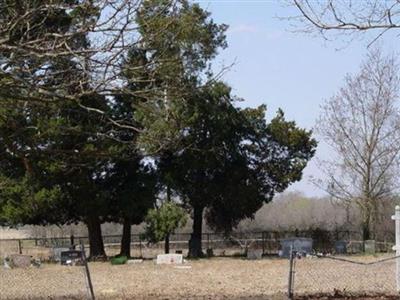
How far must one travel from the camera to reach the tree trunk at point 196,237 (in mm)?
40447

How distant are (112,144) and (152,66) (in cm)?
1849

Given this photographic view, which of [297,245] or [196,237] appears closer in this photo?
[297,245]

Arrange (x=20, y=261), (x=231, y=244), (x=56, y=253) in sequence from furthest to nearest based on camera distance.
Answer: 1. (x=231, y=244)
2. (x=56, y=253)
3. (x=20, y=261)

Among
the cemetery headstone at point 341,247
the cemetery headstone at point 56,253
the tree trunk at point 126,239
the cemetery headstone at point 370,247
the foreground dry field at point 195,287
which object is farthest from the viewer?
the cemetery headstone at point 341,247

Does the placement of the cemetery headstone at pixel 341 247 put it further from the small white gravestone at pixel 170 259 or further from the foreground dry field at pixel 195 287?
the foreground dry field at pixel 195 287

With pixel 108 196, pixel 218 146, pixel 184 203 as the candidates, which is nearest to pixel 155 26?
pixel 108 196

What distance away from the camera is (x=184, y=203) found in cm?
4178

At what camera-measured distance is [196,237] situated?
1626 inches

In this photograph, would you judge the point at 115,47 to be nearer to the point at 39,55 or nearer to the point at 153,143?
the point at 39,55

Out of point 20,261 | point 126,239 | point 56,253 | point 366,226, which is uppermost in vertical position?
point 366,226

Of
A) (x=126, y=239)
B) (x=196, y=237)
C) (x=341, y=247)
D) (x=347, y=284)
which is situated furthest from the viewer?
(x=341, y=247)

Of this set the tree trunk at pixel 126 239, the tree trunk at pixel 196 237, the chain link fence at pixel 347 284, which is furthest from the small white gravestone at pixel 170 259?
the chain link fence at pixel 347 284

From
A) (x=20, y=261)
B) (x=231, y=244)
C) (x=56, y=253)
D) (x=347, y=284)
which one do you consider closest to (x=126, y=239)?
(x=56, y=253)

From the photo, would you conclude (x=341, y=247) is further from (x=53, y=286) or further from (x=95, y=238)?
(x=53, y=286)
